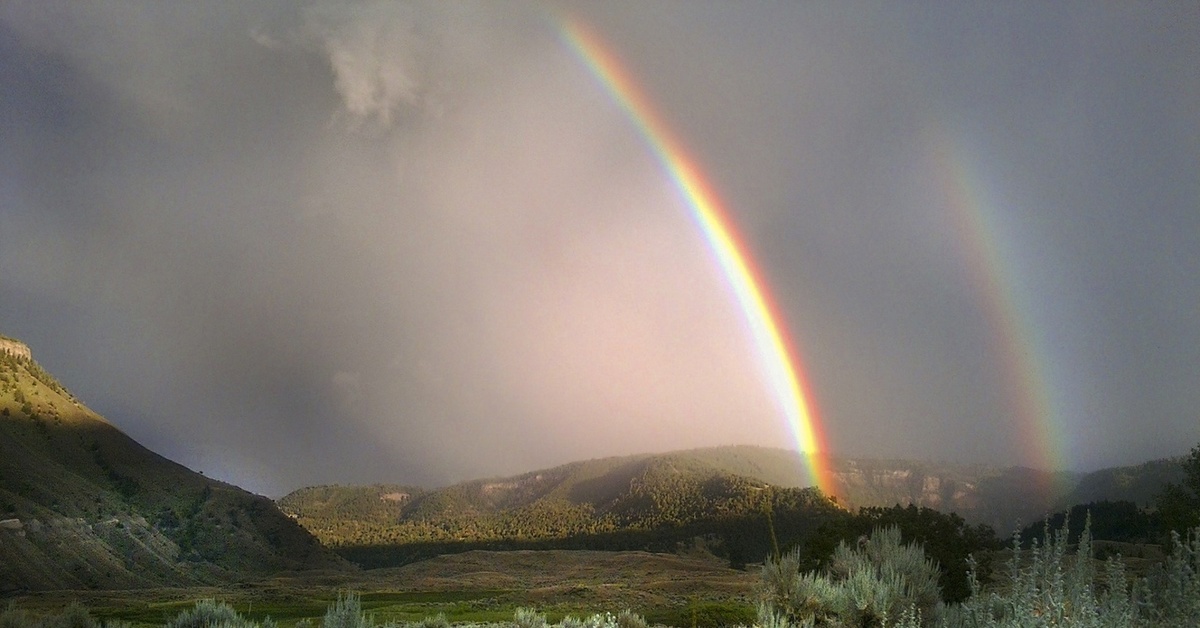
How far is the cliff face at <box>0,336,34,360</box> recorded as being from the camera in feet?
425

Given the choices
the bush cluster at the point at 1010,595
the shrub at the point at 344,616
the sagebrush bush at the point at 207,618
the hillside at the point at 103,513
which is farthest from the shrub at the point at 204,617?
the hillside at the point at 103,513

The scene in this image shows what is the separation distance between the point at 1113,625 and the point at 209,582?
4496 inches

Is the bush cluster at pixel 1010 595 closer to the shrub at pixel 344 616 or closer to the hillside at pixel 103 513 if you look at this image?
the shrub at pixel 344 616

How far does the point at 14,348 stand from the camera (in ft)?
436

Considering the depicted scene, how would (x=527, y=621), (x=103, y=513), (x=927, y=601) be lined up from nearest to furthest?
(x=527, y=621), (x=927, y=601), (x=103, y=513)

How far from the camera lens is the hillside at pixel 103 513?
81.8 meters

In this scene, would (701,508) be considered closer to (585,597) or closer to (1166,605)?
(585,597)

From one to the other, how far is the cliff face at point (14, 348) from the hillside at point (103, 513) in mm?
392

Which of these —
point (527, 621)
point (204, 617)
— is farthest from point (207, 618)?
point (527, 621)

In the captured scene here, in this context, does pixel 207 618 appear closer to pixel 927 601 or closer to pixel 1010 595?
pixel 1010 595

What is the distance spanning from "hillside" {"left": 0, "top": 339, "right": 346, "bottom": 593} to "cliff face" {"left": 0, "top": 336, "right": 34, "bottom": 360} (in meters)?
0.39

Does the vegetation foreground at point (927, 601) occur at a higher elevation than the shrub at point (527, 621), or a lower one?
higher

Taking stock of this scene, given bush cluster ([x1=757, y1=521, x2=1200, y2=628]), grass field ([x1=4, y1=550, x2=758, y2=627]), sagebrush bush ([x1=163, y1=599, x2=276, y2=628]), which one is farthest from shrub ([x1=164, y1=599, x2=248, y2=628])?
bush cluster ([x1=757, y1=521, x2=1200, y2=628])

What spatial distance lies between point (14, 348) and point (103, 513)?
190 feet
